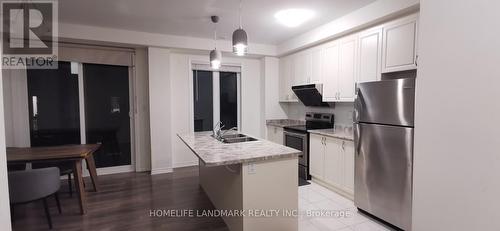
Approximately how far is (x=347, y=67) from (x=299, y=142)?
55.3 inches

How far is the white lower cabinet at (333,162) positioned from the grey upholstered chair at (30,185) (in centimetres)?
327

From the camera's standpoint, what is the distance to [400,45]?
2604 mm

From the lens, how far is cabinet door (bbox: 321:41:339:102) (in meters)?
3.57

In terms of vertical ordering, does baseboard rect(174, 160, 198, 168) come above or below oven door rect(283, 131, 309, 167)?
below

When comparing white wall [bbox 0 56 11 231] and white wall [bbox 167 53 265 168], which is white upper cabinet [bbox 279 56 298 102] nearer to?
white wall [bbox 167 53 265 168]

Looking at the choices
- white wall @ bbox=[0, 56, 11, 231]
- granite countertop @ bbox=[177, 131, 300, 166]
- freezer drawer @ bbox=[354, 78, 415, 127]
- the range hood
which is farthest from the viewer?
the range hood

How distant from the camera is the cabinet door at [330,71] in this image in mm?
3572

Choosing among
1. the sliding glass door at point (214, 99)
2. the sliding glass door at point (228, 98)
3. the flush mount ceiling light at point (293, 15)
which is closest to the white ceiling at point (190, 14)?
the flush mount ceiling light at point (293, 15)

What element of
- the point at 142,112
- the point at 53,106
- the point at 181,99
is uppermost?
the point at 181,99

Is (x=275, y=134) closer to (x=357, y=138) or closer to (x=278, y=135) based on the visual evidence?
(x=278, y=135)

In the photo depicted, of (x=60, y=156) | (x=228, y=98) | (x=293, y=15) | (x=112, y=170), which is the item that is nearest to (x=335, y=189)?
(x=293, y=15)

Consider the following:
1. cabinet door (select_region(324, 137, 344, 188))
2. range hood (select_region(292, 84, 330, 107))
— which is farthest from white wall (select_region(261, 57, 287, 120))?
cabinet door (select_region(324, 137, 344, 188))

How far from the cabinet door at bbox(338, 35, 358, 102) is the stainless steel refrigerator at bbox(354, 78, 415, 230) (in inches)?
25.8

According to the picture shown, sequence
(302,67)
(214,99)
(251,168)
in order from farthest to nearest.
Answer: (214,99) → (302,67) → (251,168)
